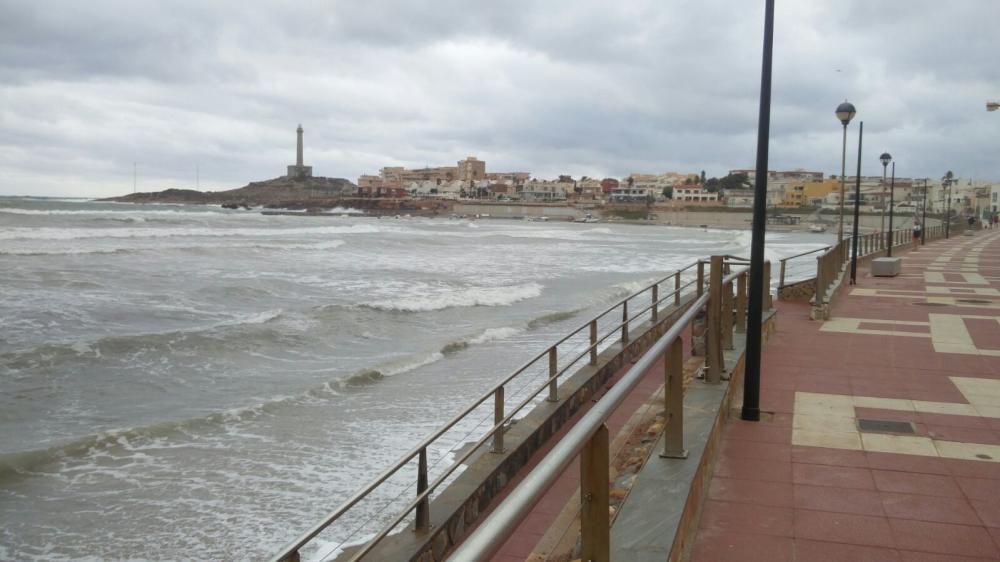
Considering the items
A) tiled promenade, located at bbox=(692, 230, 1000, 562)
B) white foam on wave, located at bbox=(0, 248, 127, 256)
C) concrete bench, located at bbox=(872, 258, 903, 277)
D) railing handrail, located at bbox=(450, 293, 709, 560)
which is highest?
railing handrail, located at bbox=(450, 293, 709, 560)

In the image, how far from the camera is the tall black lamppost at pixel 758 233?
19.9 feet

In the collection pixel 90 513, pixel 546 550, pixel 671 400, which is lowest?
pixel 90 513

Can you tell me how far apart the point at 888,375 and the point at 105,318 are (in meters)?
16.3

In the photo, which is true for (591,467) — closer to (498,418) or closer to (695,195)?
(498,418)

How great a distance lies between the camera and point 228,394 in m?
11.6

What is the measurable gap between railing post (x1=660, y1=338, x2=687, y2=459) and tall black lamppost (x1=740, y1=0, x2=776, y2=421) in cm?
191

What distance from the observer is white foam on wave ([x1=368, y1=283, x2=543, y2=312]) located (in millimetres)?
21094

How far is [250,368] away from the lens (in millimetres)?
13344

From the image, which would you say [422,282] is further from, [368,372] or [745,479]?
[745,479]

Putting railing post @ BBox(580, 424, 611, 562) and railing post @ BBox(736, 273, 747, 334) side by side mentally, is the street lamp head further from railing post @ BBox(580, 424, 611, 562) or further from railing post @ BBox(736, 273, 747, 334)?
railing post @ BBox(580, 424, 611, 562)

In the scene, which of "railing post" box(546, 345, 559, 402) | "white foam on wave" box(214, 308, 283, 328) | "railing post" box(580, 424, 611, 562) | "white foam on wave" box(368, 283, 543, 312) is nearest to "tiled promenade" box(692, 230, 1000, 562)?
"railing post" box(580, 424, 611, 562)

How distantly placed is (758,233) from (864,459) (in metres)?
1.82

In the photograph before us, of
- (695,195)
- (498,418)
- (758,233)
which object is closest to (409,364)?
(498,418)

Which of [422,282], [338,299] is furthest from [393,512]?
[422,282]
